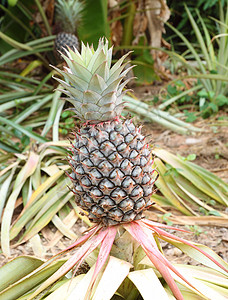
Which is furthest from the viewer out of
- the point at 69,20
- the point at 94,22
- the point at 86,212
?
the point at 69,20

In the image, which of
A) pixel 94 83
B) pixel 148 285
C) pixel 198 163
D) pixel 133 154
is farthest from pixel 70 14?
pixel 148 285

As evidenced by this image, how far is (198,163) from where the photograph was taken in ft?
9.32

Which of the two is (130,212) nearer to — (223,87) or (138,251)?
(138,251)

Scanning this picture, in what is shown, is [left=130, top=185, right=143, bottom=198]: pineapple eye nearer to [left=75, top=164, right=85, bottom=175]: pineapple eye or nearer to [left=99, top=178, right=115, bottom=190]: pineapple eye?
[left=99, top=178, right=115, bottom=190]: pineapple eye

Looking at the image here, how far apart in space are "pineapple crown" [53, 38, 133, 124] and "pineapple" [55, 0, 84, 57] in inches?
100

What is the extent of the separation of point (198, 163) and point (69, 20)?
6.91 feet

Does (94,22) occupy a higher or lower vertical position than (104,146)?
higher

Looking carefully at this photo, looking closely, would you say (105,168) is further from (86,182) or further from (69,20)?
(69,20)

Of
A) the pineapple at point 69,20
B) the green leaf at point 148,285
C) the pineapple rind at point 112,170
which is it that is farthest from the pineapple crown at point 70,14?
the green leaf at point 148,285

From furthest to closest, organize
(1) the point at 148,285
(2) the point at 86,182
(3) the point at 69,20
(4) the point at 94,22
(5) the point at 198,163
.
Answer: (3) the point at 69,20
(4) the point at 94,22
(5) the point at 198,163
(2) the point at 86,182
(1) the point at 148,285

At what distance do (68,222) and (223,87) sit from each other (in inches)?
95.1

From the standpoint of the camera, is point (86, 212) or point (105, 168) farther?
point (86, 212)

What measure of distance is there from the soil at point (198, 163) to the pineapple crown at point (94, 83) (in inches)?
12.3

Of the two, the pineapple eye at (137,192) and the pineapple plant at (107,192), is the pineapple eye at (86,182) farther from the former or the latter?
the pineapple eye at (137,192)
